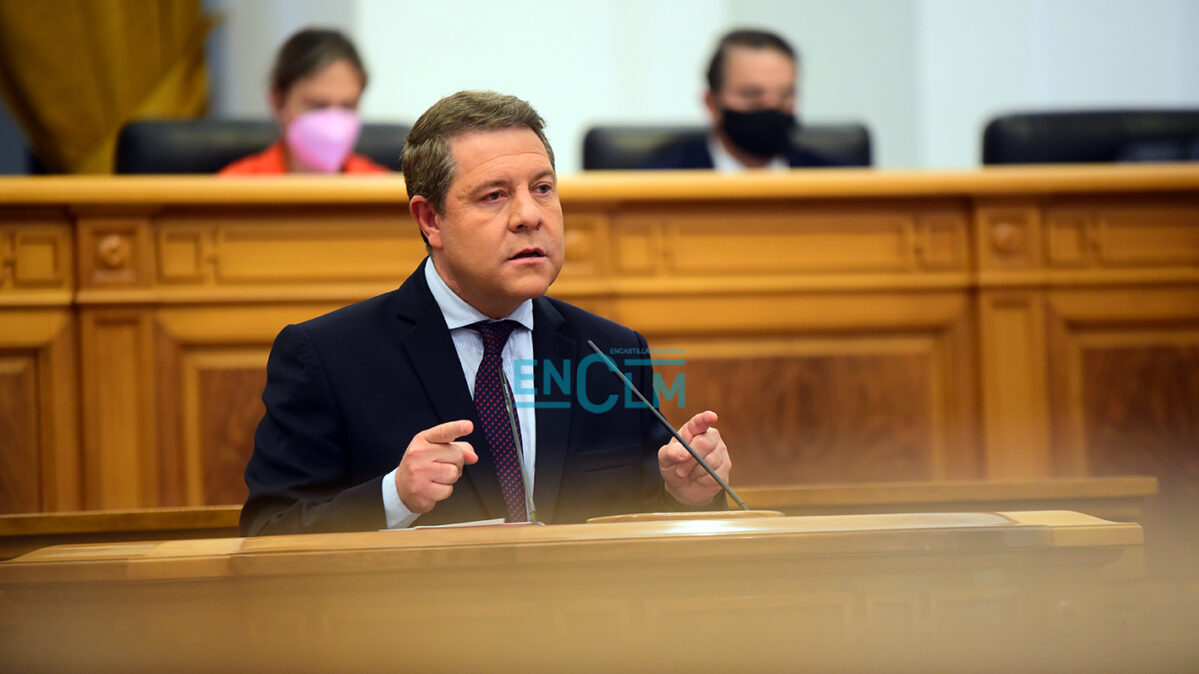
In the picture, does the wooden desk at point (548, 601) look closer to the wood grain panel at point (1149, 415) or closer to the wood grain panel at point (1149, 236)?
the wood grain panel at point (1149, 415)

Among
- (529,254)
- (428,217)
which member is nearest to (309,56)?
(428,217)

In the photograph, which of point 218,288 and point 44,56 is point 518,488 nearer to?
point 218,288

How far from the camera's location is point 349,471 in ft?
3.86

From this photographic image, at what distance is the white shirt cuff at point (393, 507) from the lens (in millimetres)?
1034

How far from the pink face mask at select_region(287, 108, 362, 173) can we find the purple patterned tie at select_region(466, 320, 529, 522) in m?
1.36

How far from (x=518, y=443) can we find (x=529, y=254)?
0.62ft

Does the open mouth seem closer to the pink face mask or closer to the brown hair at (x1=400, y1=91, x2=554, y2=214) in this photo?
the brown hair at (x1=400, y1=91, x2=554, y2=214)

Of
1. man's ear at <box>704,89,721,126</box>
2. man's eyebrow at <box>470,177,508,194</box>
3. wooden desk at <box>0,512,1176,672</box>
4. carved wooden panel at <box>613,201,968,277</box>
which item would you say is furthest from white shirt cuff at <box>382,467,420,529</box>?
man's ear at <box>704,89,721,126</box>

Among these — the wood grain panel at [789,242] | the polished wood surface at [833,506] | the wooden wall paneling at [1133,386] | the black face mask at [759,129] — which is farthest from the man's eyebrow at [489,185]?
the black face mask at [759,129]

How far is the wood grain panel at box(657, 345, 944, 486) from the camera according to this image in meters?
2.08

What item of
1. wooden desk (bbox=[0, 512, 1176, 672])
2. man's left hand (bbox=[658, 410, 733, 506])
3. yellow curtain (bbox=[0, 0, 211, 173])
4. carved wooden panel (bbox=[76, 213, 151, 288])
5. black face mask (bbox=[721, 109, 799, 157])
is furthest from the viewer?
yellow curtain (bbox=[0, 0, 211, 173])

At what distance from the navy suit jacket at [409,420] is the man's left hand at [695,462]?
0.06 m

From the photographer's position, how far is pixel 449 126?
117 centimetres

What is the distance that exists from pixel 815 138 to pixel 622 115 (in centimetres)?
145
